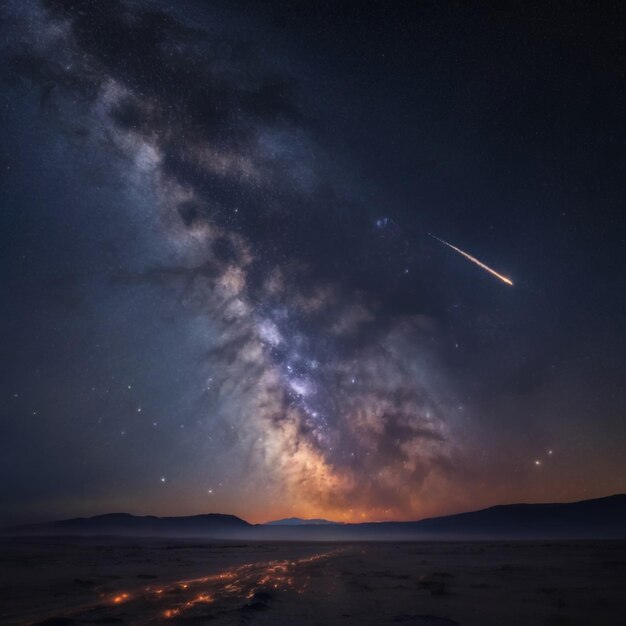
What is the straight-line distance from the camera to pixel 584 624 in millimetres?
6367

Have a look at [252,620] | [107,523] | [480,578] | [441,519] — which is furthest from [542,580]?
[107,523]

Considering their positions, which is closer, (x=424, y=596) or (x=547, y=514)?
(x=424, y=596)

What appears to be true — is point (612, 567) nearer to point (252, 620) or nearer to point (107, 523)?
point (252, 620)

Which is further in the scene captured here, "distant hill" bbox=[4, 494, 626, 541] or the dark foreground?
"distant hill" bbox=[4, 494, 626, 541]

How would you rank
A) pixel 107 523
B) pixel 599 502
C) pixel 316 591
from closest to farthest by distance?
pixel 316 591
pixel 599 502
pixel 107 523

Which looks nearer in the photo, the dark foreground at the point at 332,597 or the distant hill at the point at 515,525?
the dark foreground at the point at 332,597

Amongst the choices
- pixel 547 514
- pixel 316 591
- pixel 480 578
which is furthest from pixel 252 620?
pixel 547 514

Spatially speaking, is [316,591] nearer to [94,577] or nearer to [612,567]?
[94,577]

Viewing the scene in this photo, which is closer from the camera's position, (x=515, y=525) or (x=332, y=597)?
(x=332, y=597)

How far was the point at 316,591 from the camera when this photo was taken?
9.96m

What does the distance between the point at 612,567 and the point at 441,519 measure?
173246 millimetres

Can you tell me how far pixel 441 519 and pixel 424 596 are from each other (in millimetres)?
180889

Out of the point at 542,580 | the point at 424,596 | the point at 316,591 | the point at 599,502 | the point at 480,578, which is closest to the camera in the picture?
the point at 424,596

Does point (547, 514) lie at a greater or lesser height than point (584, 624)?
greater
